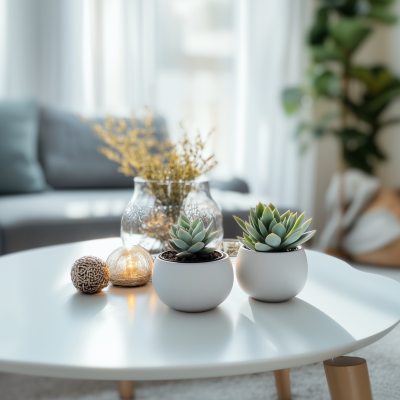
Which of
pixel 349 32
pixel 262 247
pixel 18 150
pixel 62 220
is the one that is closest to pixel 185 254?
pixel 262 247

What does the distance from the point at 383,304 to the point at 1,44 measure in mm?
2608

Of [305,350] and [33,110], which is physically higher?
[33,110]

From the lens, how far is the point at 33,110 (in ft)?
7.39

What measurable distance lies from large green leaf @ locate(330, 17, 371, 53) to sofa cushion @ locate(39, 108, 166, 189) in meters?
1.28

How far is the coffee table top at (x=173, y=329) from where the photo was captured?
1.77ft

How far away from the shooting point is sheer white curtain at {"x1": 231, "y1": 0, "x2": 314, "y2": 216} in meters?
3.12

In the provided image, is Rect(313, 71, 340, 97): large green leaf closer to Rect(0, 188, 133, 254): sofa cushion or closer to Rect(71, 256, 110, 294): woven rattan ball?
Rect(0, 188, 133, 254): sofa cushion

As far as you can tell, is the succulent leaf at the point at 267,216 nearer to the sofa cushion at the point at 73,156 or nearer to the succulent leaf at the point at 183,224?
the succulent leaf at the point at 183,224

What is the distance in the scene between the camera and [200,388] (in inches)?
49.1

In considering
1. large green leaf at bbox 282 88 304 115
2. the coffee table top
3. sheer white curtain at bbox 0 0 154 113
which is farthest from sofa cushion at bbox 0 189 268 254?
large green leaf at bbox 282 88 304 115

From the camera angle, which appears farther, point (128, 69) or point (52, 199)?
point (128, 69)

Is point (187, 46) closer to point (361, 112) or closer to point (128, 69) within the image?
point (128, 69)

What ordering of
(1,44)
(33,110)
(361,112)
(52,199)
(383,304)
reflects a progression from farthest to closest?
(361,112) < (1,44) < (33,110) < (52,199) < (383,304)

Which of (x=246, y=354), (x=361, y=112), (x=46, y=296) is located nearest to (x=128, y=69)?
(x=361, y=112)
